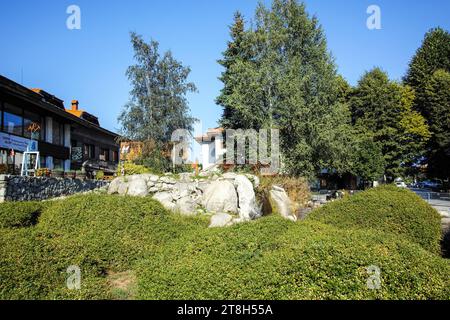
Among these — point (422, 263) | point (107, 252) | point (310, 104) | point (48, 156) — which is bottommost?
point (107, 252)

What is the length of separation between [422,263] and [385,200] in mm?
4977

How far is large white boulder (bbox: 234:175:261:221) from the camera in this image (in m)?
15.8

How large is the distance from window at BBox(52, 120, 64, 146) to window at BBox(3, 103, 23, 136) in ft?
14.7

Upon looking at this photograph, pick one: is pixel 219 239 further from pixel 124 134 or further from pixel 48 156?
pixel 48 156

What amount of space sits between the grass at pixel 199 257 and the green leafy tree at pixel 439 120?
32.0 meters

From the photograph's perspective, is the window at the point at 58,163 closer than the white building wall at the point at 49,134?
No

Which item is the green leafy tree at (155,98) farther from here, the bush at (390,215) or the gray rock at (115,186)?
the bush at (390,215)

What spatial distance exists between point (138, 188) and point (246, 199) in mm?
5341

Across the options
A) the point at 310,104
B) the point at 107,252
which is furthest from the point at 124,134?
the point at 107,252

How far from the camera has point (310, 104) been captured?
83.3 feet

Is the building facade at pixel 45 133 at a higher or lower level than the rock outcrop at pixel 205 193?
higher

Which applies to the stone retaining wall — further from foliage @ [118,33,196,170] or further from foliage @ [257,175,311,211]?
foliage @ [257,175,311,211]

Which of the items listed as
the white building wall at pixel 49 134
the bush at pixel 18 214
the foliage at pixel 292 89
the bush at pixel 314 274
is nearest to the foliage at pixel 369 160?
the foliage at pixel 292 89

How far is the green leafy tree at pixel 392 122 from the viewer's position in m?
38.4
